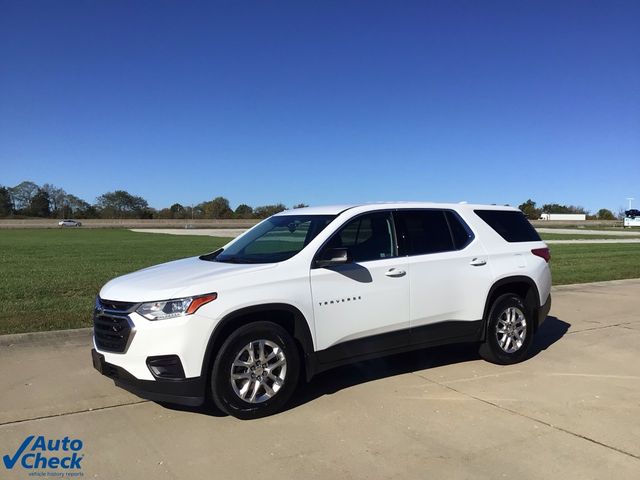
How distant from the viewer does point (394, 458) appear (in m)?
3.84

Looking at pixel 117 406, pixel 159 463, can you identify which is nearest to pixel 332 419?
pixel 159 463

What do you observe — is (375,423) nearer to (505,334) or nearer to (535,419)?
(535,419)

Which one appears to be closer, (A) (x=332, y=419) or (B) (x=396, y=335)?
(A) (x=332, y=419)

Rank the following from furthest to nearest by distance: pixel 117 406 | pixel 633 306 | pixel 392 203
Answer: pixel 633 306 < pixel 392 203 < pixel 117 406

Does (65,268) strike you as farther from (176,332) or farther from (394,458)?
(394,458)

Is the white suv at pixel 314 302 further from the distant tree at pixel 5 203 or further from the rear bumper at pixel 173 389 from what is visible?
the distant tree at pixel 5 203

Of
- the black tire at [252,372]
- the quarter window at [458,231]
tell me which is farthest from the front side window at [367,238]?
the black tire at [252,372]

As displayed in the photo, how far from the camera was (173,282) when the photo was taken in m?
4.50

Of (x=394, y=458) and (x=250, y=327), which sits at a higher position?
(x=250, y=327)

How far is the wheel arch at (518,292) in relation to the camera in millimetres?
6051

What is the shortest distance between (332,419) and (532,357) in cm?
323

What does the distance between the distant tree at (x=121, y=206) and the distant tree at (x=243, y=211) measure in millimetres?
22077

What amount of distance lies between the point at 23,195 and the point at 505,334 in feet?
501

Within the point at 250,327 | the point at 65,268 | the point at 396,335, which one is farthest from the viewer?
the point at 65,268
